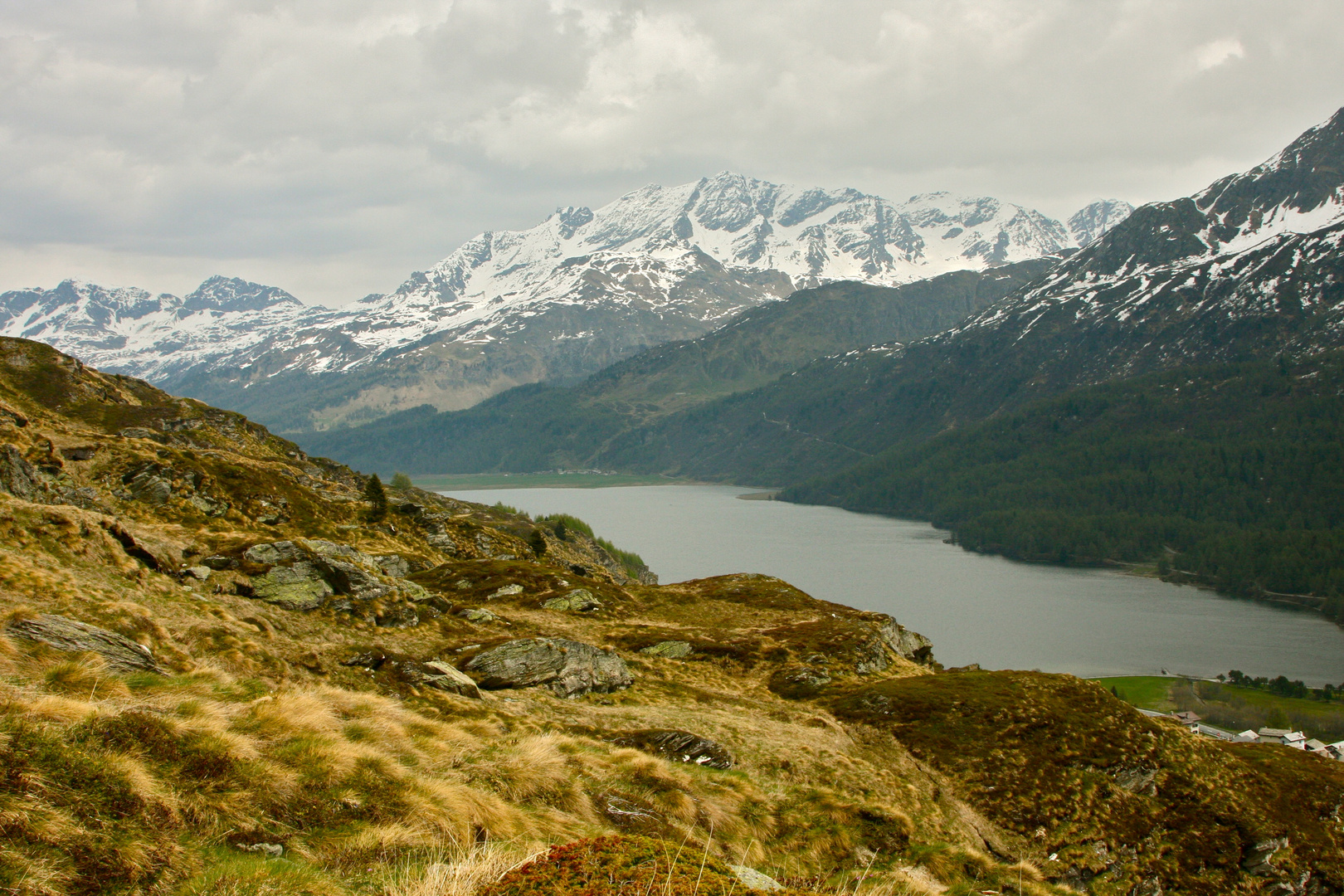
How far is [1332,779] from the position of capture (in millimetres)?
33906

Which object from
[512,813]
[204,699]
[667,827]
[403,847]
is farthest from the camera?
[667,827]

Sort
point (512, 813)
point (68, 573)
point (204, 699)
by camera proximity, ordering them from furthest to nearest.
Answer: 1. point (68, 573)
2. point (204, 699)
3. point (512, 813)

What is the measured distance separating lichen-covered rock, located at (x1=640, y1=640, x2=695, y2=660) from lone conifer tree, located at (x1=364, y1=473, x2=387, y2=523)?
30.9 m

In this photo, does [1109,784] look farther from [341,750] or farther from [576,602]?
[576,602]

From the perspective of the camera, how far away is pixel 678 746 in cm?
2255

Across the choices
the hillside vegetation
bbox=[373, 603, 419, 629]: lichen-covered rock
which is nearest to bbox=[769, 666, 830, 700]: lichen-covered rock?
the hillside vegetation

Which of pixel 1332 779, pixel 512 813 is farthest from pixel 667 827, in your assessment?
pixel 1332 779

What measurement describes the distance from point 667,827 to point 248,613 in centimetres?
1767

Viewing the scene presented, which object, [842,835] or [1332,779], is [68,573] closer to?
[842,835]

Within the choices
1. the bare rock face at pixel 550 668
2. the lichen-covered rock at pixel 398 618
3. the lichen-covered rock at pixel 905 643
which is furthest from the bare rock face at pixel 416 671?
the lichen-covered rock at pixel 905 643

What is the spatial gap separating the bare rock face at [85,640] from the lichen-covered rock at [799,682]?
2680 cm

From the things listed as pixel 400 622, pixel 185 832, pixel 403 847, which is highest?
pixel 185 832

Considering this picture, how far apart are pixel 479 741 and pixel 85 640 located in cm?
816

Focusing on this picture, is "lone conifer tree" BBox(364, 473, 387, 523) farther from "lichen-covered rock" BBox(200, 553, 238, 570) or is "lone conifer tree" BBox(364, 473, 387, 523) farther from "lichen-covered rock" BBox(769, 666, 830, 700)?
"lichen-covered rock" BBox(769, 666, 830, 700)
